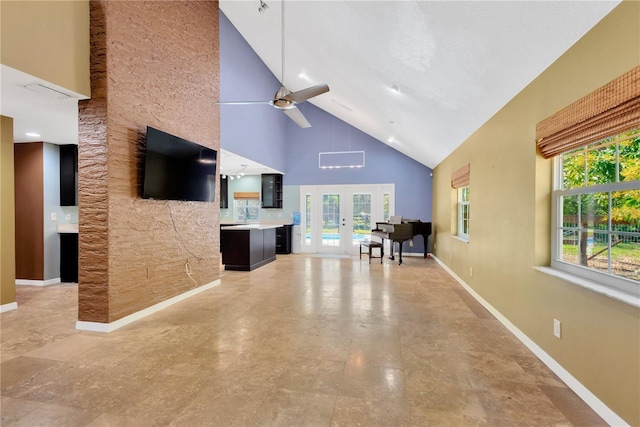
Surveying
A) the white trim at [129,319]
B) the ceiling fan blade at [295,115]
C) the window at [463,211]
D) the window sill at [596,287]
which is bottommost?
the white trim at [129,319]

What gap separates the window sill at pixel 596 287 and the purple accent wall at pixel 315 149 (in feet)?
18.4

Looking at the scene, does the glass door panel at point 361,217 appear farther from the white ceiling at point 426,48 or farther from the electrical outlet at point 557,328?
the electrical outlet at point 557,328

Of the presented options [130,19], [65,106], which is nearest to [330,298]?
[65,106]

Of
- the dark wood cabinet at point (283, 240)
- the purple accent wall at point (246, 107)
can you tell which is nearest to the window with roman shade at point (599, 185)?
the purple accent wall at point (246, 107)

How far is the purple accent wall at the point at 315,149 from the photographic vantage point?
22.1 ft

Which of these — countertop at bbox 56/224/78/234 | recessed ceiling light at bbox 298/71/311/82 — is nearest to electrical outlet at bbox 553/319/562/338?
recessed ceiling light at bbox 298/71/311/82

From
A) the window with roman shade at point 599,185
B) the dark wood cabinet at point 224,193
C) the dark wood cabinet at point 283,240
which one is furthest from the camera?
the dark wood cabinet at point 224,193

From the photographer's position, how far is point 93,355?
2.47 meters

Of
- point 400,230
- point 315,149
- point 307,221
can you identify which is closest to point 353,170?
point 315,149

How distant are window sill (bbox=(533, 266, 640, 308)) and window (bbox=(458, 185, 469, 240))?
→ 2936 mm

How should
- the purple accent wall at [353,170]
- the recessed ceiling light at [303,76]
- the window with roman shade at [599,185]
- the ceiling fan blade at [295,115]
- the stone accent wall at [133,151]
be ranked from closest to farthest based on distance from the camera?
the window with roman shade at [599,185] < the stone accent wall at [133,151] < the ceiling fan blade at [295,115] < the recessed ceiling light at [303,76] < the purple accent wall at [353,170]

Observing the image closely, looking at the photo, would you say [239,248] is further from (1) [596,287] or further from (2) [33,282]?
(1) [596,287]

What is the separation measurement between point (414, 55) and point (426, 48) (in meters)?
0.21

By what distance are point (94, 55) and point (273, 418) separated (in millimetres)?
3683
